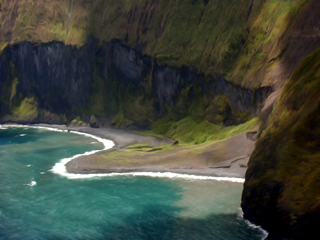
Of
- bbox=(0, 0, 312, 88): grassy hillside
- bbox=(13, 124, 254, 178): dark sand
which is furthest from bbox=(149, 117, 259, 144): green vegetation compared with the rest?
bbox=(0, 0, 312, 88): grassy hillside

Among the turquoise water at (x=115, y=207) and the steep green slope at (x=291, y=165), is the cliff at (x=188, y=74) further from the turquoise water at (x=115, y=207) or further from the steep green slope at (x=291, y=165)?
the turquoise water at (x=115, y=207)

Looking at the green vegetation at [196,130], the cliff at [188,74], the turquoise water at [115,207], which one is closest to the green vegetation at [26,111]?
the cliff at [188,74]

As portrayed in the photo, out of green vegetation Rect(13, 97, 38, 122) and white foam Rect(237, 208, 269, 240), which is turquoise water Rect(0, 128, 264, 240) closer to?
white foam Rect(237, 208, 269, 240)

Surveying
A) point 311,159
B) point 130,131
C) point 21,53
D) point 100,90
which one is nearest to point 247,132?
point 311,159

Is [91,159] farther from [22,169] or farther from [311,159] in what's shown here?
[311,159]

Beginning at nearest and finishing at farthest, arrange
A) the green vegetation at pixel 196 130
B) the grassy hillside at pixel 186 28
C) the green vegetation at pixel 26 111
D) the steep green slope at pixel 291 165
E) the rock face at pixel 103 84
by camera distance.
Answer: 1. the steep green slope at pixel 291 165
2. the green vegetation at pixel 196 130
3. the grassy hillside at pixel 186 28
4. the rock face at pixel 103 84
5. the green vegetation at pixel 26 111
